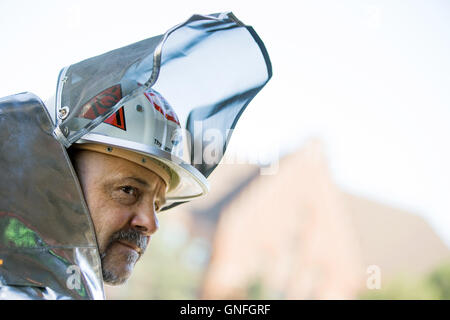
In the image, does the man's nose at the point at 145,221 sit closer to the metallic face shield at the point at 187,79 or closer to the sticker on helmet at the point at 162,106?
the metallic face shield at the point at 187,79

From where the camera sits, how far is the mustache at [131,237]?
2053mm

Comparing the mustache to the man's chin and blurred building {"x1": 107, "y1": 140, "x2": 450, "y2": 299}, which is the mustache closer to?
the man's chin

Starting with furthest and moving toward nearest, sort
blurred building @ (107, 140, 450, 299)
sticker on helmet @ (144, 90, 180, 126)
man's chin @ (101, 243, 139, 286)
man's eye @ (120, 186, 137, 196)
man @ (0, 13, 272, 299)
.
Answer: blurred building @ (107, 140, 450, 299) → sticker on helmet @ (144, 90, 180, 126) → man's eye @ (120, 186, 137, 196) → man's chin @ (101, 243, 139, 286) → man @ (0, 13, 272, 299)

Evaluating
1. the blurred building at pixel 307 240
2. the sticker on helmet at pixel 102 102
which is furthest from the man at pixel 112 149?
the blurred building at pixel 307 240

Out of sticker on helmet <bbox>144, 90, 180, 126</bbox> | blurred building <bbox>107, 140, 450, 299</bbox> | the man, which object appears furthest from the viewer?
blurred building <bbox>107, 140, 450, 299</bbox>

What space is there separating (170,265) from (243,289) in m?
3.74

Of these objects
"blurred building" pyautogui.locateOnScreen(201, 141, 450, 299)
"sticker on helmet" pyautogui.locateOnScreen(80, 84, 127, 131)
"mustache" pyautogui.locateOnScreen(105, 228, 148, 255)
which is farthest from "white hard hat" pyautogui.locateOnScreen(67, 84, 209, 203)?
"blurred building" pyautogui.locateOnScreen(201, 141, 450, 299)

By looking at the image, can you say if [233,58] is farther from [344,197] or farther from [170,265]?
[344,197]

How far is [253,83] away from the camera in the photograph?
2580 mm

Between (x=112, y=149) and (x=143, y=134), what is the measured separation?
151 mm

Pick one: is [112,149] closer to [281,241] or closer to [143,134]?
[143,134]

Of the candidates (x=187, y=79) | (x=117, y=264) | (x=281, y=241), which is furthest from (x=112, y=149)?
(x=281, y=241)

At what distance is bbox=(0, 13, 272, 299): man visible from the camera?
5.70 ft

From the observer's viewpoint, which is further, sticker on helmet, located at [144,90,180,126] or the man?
sticker on helmet, located at [144,90,180,126]
